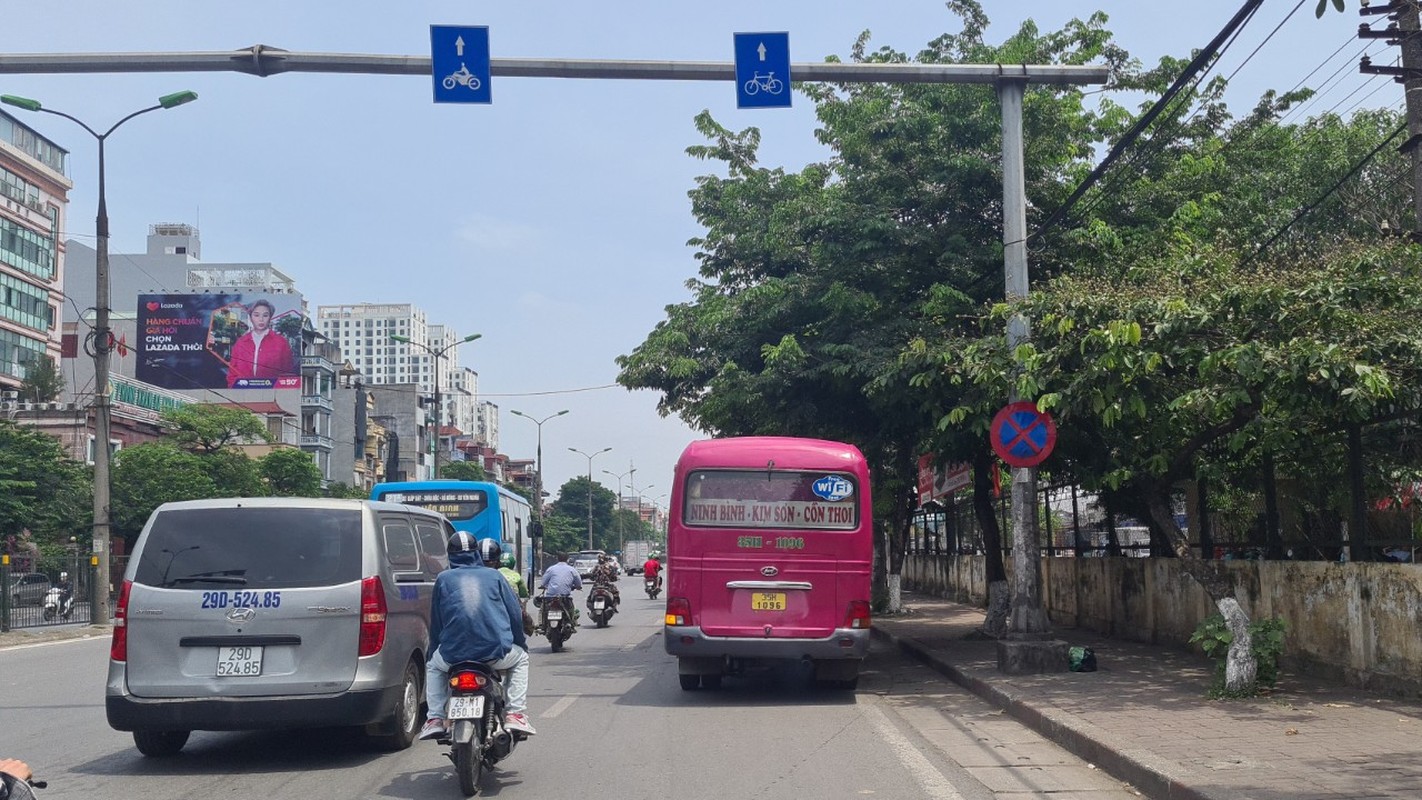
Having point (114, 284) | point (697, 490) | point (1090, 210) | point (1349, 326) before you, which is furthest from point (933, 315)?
point (114, 284)

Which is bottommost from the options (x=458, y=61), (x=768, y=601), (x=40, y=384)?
(x=768, y=601)

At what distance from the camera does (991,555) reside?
1845 cm

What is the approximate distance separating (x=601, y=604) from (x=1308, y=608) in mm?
15153

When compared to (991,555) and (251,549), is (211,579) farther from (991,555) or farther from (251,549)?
(991,555)

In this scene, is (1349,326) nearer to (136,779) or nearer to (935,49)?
(935,49)

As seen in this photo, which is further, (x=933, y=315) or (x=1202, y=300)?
(x=933, y=315)

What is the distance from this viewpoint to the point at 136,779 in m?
8.07

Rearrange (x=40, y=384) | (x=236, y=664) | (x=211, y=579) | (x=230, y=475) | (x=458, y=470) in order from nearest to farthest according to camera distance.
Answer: (x=236, y=664) < (x=211, y=579) < (x=230, y=475) < (x=40, y=384) < (x=458, y=470)

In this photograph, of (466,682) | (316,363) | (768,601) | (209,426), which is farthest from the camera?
(316,363)

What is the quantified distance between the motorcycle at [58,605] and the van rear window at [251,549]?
21591mm

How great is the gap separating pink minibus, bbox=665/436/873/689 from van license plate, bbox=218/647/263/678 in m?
5.29

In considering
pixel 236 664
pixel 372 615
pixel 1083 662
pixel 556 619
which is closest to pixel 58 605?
pixel 556 619

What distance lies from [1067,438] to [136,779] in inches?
455

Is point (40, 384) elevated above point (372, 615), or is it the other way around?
point (40, 384)
